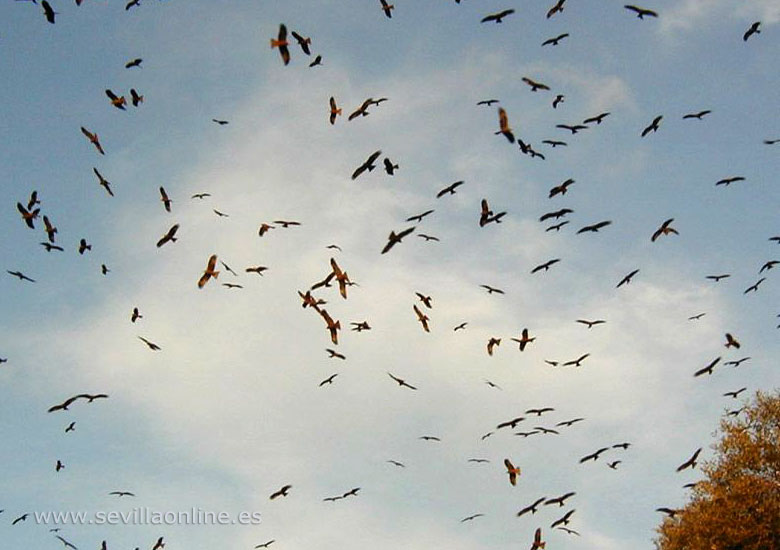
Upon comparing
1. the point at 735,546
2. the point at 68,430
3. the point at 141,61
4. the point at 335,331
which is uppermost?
the point at 141,61

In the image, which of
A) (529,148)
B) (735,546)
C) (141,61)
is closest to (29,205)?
(141,61)

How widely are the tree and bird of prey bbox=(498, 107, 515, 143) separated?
102 ft

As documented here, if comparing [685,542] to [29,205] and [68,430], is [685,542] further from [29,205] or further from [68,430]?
[29,205]

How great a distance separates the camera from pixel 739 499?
38125 mm

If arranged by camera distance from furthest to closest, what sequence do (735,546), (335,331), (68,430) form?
(735,546) → (68,430) → (335,331)

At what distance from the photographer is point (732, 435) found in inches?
1622

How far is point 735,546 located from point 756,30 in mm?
26442

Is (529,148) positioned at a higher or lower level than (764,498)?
higher

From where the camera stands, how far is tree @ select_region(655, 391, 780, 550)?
36781 millimetres

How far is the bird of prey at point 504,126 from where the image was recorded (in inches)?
542

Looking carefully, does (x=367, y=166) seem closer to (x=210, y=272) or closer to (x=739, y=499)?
(x=210, y=272)

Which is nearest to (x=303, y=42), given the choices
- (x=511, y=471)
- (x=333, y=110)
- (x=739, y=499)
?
(x=333, y=110)

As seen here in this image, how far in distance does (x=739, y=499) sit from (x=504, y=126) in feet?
106

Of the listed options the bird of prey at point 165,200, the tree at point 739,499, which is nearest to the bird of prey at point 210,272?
the bird of prey at point 165,200
